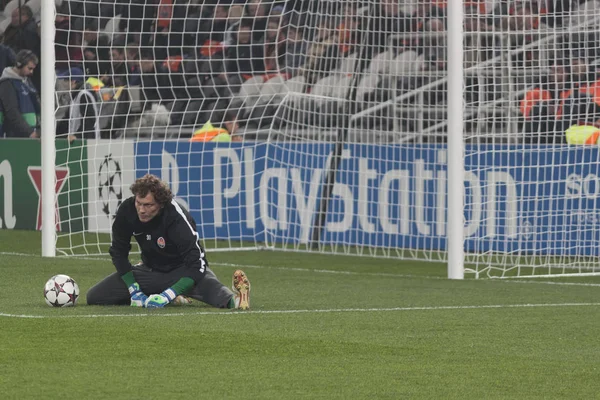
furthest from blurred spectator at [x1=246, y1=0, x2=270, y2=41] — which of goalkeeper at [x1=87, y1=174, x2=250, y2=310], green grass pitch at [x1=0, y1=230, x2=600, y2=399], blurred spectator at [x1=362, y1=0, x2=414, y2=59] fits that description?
goalkeeper at [x1=87, y1=174, x2=250, y2=310]

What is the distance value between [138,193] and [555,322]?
306 cm

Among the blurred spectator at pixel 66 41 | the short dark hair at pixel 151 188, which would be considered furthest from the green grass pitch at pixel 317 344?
the blurred spectator at pixel 66 41

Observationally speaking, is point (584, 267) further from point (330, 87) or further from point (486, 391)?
point (486, 391)

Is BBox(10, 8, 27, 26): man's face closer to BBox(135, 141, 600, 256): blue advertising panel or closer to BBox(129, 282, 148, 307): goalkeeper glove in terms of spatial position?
BBox(135, 141, 600, 256): blue advertising panel

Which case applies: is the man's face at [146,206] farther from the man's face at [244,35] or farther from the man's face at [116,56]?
the man's face at [244,35]

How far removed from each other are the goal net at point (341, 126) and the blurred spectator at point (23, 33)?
2.39 m

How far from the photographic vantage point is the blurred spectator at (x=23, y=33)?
20328mm

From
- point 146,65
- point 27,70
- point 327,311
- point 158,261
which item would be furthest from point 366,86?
point 158,261

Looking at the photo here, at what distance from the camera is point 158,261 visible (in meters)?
10.5

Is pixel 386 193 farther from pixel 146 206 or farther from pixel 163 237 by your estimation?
pixel 146 206

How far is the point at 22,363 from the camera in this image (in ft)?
25.4

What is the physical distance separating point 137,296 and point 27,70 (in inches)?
387

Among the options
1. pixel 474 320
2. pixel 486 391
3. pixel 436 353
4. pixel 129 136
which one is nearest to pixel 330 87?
pixel 129 136

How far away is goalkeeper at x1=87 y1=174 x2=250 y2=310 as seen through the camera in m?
10.1
